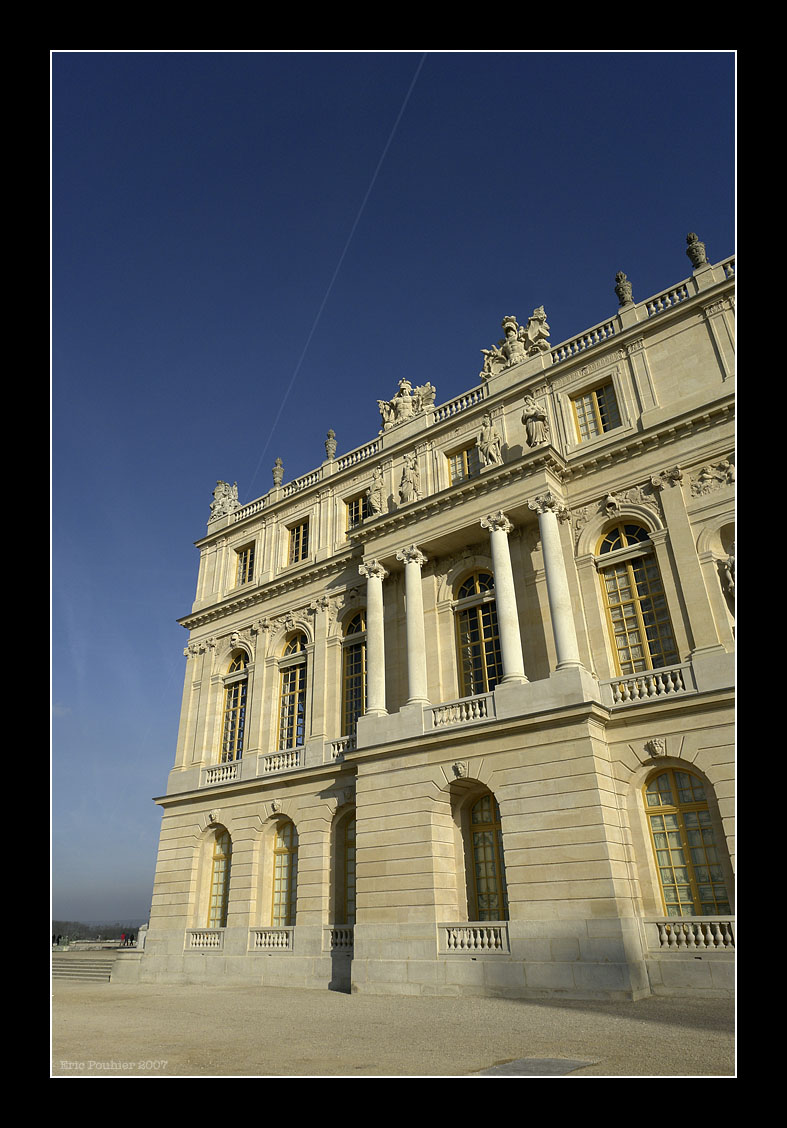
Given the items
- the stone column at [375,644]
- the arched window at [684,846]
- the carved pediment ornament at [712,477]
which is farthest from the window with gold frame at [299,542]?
the arched window at [684,846]

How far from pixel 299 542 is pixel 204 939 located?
16438 millimetres

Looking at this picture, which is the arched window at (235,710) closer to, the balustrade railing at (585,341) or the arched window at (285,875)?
the arched window at (285,875)

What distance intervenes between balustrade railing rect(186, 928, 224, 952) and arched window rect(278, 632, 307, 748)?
22.7 ft

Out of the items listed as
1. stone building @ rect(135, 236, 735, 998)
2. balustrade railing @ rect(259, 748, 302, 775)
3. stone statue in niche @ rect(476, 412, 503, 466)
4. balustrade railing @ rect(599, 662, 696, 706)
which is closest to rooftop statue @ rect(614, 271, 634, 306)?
stone building @ rect(135, 236, 735, 998)

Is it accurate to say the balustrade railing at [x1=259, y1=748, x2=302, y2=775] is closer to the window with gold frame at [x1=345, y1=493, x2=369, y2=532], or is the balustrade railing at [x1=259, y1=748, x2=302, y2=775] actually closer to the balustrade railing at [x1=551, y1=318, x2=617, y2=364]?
the window with gold frame at [x1=345, y1=493, x2=369, y2=532]

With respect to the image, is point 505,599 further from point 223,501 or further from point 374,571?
point 223,501

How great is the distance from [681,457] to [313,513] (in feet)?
53.3

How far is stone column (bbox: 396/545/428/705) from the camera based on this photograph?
21.6 metres

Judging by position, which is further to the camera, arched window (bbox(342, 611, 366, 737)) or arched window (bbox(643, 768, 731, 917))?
arched window (bbox(342, 611, 366, 737))

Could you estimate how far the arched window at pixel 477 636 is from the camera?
22.1 meters

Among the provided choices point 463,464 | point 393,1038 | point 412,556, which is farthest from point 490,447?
point 393,1038

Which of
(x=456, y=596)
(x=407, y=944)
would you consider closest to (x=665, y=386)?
(x=456, y=596)

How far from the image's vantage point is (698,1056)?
296 inches

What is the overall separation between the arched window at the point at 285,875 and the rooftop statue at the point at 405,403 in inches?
670
